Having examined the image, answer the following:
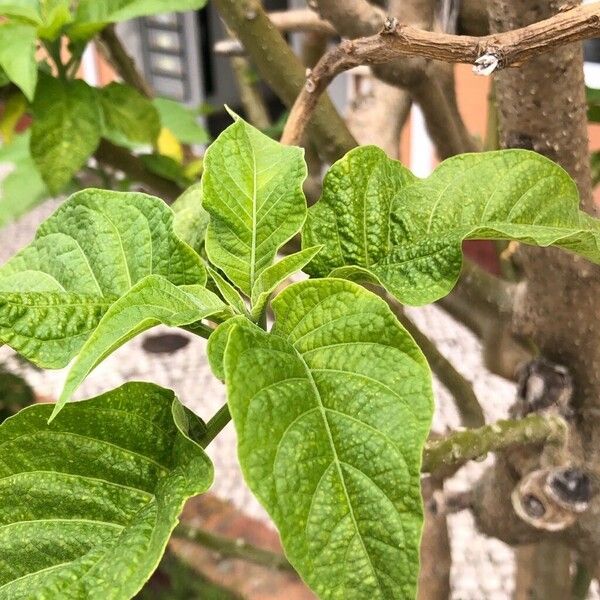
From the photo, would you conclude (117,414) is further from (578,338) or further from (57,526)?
(578,338)

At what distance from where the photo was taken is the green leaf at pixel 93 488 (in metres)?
0.29

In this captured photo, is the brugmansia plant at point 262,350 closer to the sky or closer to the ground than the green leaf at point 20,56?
closer to the ground

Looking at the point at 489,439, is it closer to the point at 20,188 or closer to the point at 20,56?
the point at 20,56

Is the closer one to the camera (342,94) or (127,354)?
(127,354)

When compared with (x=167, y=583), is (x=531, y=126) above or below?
above

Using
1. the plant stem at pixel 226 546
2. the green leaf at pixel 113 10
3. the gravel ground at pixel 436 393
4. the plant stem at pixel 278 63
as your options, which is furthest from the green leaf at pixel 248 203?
the gravel ground at pixel 436 393

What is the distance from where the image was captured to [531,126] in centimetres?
46

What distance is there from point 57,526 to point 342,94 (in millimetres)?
1604

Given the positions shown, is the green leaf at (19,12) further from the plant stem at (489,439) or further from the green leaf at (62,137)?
the plant stem at (489,439)

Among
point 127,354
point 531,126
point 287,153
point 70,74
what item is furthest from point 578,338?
point 127,354

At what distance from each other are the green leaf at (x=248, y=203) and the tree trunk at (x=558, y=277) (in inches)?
5.2

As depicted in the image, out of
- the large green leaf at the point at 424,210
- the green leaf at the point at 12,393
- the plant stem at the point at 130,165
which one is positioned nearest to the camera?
the large green leaf at the point at 424,210

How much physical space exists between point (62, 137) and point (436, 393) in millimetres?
915

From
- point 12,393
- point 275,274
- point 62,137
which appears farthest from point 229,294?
point 12,393
